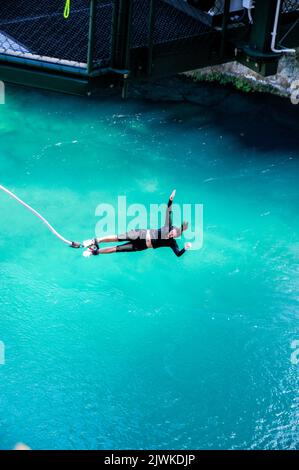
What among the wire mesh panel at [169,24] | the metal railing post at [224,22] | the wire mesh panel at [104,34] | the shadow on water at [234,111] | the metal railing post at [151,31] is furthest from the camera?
the shadow on water at [234,111]

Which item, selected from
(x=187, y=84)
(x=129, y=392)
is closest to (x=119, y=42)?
(x=129, y=392)

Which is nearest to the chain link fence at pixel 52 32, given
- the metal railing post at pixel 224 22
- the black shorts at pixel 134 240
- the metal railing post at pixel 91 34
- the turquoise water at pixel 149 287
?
the metal railing post at pixel 91 34

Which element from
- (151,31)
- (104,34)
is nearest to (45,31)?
(104,34)

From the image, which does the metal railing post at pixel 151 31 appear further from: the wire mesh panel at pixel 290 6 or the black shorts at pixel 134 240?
the black shorts at pixel 134 240

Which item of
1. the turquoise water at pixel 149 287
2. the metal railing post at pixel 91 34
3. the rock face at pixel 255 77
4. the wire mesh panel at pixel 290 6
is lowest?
the turquoise water at pixel 149 287

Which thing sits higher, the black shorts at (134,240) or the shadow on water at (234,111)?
the shadow on water at (234,111)

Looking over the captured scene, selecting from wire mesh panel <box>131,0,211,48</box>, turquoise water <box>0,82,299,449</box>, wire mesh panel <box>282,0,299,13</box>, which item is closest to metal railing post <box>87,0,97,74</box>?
wire mesh panel <box>131,0,211,48</box>
